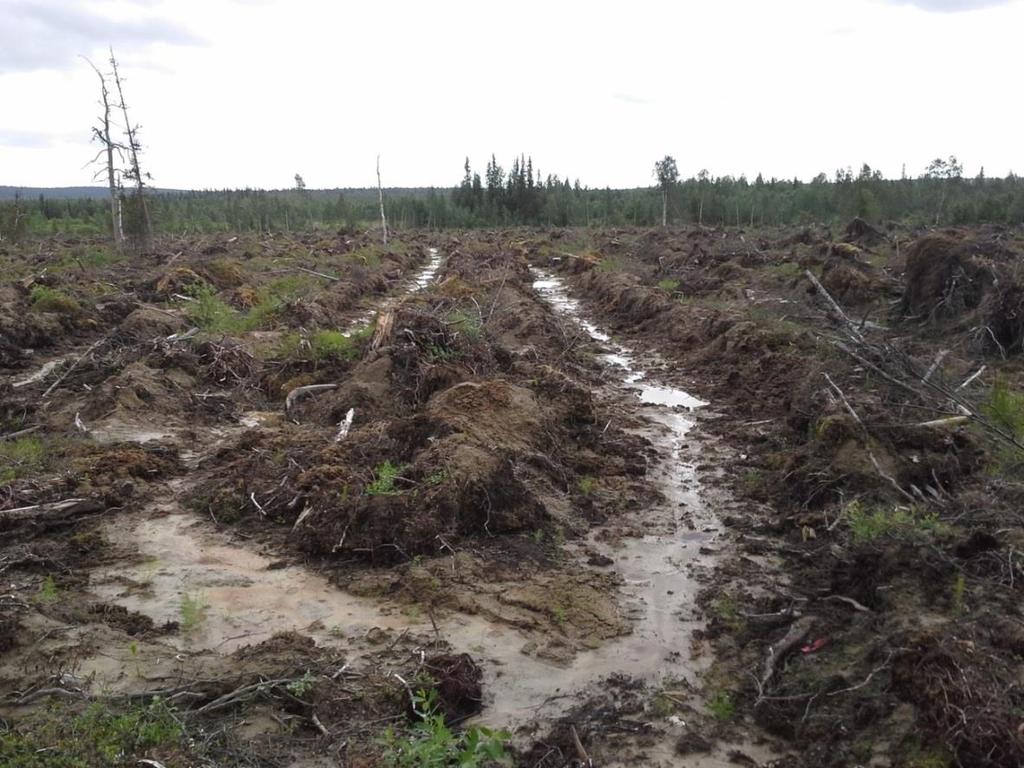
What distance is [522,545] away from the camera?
233 inches

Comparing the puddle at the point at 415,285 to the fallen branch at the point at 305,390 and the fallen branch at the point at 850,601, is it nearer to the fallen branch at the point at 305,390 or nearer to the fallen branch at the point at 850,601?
the fallen branch at the point at 305,390

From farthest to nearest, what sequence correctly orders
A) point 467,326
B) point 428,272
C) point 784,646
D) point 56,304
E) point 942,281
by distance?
point 428,272
point 56,304
point 942,281
point 467,326
point 784,646

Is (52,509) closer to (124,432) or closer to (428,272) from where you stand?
(124,432)

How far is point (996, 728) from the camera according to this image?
303cm

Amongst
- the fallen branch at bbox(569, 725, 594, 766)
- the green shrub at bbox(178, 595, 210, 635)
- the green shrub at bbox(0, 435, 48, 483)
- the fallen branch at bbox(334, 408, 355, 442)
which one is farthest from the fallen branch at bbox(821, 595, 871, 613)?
the green shrub at bbox(0, 435, 48, 483)

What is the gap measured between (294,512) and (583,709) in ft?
11.4

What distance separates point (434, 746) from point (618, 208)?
76.4 meters

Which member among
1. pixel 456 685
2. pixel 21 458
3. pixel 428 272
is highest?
pixel 428 272

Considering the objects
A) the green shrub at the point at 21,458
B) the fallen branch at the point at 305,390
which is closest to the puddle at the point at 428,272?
the fallen branch at the point at 305,390

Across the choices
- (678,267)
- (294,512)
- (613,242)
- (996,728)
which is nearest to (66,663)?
(294,512)

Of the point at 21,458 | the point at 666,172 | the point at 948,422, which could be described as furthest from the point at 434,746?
the point at 666,172

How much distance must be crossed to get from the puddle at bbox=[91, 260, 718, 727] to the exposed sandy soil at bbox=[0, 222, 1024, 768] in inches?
1.0

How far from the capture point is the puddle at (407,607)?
432cm

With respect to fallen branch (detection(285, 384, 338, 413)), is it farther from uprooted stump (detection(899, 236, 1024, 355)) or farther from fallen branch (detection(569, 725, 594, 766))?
uprooted stump (detection(899, 236, 1024, 355))
